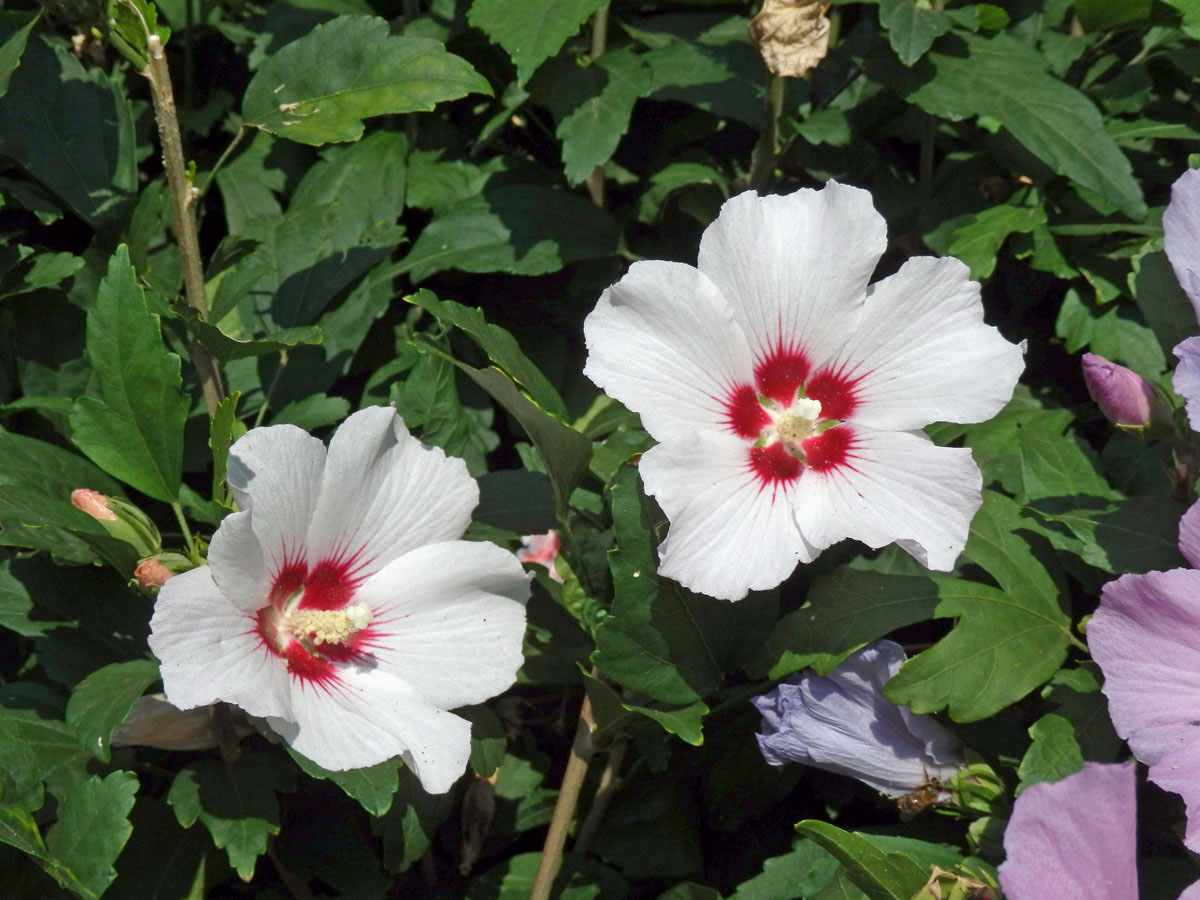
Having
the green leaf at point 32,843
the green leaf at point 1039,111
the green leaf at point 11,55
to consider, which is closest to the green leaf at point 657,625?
the green leaf at point 32,843

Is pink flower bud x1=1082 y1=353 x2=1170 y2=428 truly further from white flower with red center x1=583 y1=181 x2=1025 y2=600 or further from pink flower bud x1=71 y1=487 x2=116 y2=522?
pink flower bud x1=71 y1=487 x2=116 y2=522

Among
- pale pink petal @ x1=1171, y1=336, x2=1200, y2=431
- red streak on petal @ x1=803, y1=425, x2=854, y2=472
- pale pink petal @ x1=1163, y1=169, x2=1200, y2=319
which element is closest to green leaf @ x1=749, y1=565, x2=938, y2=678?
red streak on petal @ x1=803, y1=425, x2=854, y2=472

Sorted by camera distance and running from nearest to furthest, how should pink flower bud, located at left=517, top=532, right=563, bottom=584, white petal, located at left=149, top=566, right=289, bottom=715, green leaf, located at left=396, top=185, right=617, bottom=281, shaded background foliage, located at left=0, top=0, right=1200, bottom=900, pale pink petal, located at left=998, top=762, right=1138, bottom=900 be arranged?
pale pink petal, located at left=998, top=762, right=1138, bottom=900 < white petal, located at left=149, top=566, right=289, bottom=715 < shaded background foliage, located at left=0, top=0, right=1200, bottom=900 < green leaf, located at left=396, top=185, right=617, bottom=281 < pink flower bud, located at left=517, top=532, right=563, bottom=584

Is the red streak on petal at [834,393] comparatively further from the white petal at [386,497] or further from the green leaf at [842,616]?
the white petal at [386,497]

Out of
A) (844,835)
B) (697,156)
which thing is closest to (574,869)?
(844,835)

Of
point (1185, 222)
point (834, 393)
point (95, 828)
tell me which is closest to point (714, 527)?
point (834, 393)

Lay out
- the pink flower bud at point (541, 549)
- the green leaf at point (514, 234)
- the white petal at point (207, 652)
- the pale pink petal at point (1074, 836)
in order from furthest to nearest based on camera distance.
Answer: the pink flower bud at point (541, 549), the green leaf at point (514, 234), the white petal at point (207, 652), the pale pink petal at point (1074, 836)

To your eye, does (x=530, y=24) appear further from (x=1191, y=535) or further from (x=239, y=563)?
(x=1191, y=535)
